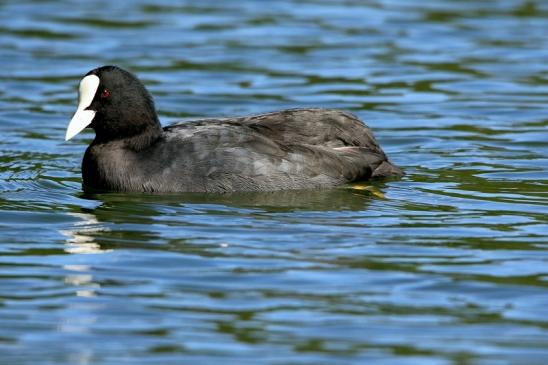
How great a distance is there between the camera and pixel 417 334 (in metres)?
5.77

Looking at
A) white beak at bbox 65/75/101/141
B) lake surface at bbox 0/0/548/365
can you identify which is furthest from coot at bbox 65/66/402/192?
lake surface at bbox 0/0/548/365

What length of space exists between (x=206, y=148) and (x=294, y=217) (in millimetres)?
981

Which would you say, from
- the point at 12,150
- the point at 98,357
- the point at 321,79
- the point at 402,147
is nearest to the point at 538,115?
the point at 402,147

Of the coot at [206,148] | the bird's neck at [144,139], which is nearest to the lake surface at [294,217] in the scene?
the coot at [206,148]

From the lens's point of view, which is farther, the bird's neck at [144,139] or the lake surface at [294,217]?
the bird's neck at [144,139]

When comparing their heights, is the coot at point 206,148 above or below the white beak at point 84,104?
below

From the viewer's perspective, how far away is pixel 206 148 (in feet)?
28.7

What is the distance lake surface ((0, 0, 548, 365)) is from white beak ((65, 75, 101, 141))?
0.47 m

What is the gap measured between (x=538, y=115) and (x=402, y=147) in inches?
65.1

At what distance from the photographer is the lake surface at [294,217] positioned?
5.80 m

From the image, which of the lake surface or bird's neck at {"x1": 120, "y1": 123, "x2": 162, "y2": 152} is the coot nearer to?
bird's neck at {"x1": 120, "y1": 123, "x2": 162, "y2": 152}

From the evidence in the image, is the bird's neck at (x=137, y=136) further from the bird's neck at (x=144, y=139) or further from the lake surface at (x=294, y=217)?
the lake surface at (x=294, y=217)

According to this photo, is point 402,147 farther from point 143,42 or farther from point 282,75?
→ point 143,42

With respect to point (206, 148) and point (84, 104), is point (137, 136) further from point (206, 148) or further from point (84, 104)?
point (206, 148)
